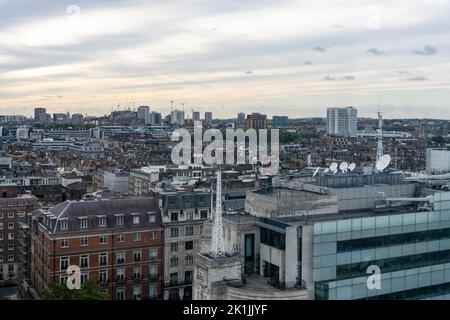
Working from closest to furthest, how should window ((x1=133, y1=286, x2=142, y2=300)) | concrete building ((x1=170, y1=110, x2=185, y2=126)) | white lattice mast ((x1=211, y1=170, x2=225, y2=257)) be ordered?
white lattice mast ((x1=211, y1=170, x2=225, y2=257)) → window ((x1=133, y1=286, x2=142, y2=300)) → concrete building ((x1=170, y1=110, x2=185, y2=126))

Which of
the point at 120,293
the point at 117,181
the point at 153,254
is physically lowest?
the point at 120,293

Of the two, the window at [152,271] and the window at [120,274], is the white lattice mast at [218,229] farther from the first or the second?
the window at [152,271]

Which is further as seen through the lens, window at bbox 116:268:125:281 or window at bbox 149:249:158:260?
window at bbox 149:249:158:260

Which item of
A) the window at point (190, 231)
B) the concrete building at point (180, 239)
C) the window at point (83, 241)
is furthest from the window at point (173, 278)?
the window at point (83, 241)

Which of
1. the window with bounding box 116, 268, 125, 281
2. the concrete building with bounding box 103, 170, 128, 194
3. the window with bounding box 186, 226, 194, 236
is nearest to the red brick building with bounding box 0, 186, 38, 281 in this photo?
the window with bounding box 116, 268, 125, 281

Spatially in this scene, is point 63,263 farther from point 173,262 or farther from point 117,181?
point 117,181

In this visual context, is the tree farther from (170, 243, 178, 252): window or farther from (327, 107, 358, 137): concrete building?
(327, 107, 358, 137): concrete building

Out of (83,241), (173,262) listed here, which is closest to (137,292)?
(173,262)

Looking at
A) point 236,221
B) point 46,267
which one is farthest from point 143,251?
point 236,221
